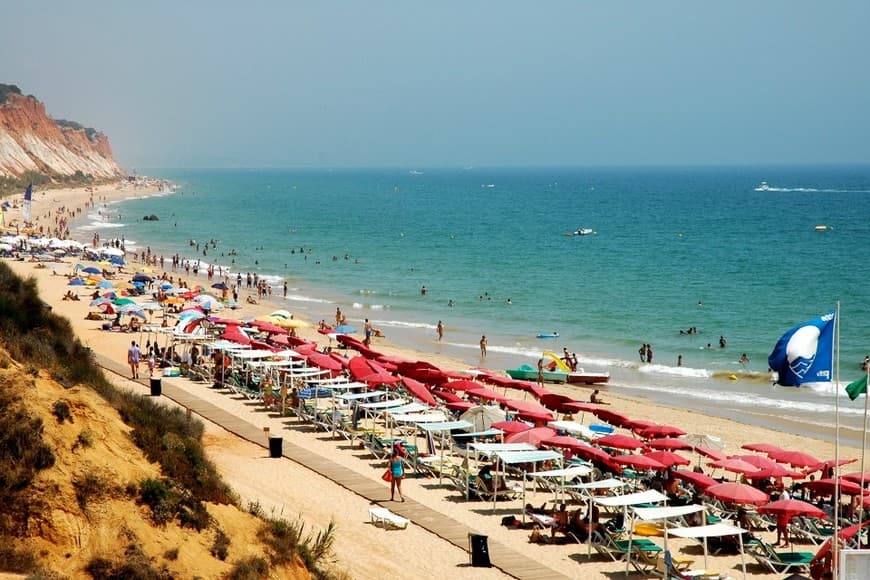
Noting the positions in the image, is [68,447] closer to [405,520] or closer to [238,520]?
[238,520]

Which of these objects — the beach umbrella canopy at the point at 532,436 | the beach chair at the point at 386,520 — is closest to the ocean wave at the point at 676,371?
the beach umbrella canopy at the point at 532,436

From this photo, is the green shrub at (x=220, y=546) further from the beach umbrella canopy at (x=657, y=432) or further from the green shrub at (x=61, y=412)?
the beach umbrella canopy at (x=657, y=432)

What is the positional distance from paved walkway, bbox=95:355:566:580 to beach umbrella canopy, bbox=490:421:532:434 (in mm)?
3258

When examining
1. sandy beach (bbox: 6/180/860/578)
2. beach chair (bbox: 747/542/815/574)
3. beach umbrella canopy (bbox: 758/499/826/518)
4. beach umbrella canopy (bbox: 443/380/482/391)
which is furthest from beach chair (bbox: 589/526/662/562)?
beach umbrella canopy (bbox: 443/380/482/391)

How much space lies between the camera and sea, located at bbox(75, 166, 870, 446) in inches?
1399

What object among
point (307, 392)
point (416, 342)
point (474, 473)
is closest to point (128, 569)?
point (474, 473)

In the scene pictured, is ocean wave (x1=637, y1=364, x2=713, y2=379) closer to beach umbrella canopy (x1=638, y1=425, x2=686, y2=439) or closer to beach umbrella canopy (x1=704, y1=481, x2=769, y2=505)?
beach umbrella canopy (x1=638, y1=425, x2=686, y2=439)

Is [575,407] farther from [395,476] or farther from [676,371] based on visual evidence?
[676,371]

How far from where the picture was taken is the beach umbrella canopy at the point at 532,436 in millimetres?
18797

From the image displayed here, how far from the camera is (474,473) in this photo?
18875 mm

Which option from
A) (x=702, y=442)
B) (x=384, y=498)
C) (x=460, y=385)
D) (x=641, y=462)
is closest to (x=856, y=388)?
(x=641, y=462)

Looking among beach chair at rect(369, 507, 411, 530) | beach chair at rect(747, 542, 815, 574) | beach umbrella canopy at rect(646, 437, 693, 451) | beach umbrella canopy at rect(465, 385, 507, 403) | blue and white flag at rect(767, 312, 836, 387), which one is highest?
blue and white flag at rect(767, 312, 836, 387)

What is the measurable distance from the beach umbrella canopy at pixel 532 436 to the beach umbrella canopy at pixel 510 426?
0.52 metres

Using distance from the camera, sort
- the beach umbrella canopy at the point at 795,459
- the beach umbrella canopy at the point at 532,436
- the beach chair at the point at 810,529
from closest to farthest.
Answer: the beach chair at the point at 810,529, the beach umbrella canopy at the point at 532,436, the beach umbrella canopy at the point at 795,459
